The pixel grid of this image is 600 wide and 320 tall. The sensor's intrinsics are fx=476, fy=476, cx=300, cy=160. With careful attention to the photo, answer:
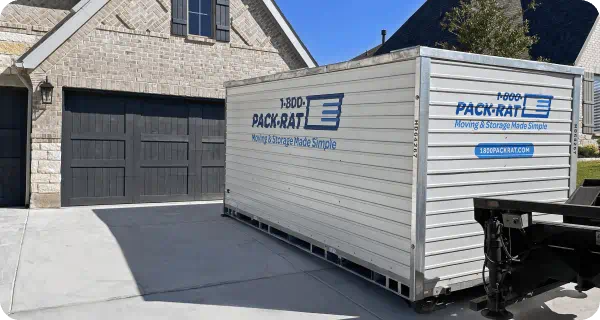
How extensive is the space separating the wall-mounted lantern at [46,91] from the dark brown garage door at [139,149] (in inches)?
20.0

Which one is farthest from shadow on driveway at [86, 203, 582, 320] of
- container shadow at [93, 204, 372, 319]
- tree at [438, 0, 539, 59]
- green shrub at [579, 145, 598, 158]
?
green shrub at [579, 145, 598, 158]

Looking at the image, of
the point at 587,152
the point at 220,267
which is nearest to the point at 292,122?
the point at 220,267

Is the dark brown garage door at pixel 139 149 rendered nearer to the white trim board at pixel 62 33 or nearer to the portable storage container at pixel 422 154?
the white trim board at pixel 62 33

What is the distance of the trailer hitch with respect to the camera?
3.81 meters

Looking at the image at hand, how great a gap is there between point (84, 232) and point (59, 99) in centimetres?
378

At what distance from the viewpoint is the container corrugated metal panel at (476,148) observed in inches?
185

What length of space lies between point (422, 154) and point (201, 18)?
366 inches

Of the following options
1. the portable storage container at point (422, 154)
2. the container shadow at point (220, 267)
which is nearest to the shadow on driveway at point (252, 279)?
the container shadow at point (220, 267)

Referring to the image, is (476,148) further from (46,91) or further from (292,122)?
(46,91)

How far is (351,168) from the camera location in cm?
567

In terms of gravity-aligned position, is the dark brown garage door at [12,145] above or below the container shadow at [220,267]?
above

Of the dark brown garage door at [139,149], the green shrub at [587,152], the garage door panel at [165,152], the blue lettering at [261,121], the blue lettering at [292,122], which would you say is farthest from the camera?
the green shrub at [587,152]

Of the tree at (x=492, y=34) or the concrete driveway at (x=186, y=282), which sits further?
the tree at (x=492, y=34)

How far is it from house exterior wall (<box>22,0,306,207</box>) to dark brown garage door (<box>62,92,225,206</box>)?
0.36m
